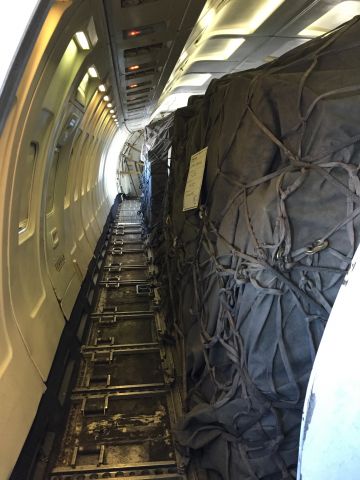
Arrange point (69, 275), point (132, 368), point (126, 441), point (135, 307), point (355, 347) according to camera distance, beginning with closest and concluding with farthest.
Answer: point (355, 347)
point (126, 441)
point (132, 368)
point (69, 275)
point (135, 307)

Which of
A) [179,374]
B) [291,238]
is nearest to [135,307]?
[179,374]

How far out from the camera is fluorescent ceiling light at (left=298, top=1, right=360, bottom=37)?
4828mm

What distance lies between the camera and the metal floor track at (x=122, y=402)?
2713 millimetres

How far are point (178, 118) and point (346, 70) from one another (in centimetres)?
247

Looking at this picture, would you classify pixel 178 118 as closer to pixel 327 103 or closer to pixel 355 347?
pixel 327 103

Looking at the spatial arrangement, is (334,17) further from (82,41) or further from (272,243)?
(272,243)

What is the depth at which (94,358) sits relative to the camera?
13.4 ft

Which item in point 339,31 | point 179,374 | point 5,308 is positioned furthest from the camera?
point 179,374

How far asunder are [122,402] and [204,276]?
147 centimetres

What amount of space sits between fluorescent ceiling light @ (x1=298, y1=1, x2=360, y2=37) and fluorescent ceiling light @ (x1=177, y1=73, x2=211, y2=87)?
3.11 meters

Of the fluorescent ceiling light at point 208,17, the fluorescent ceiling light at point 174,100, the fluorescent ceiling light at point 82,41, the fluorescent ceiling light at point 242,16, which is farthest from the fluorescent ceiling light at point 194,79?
the fluorescent ceiling light at point 82,41

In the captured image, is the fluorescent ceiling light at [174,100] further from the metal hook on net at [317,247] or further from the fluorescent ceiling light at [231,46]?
the metal hook on net at [317,247]

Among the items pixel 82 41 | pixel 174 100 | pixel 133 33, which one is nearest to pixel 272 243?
pixel 82 41

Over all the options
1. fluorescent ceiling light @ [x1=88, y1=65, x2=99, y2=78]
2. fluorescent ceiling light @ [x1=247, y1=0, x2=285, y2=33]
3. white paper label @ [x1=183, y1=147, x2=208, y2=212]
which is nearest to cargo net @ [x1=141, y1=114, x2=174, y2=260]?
fluorescent ceiling light @ [x1=247, y1=0, x2=285, y2=33]
